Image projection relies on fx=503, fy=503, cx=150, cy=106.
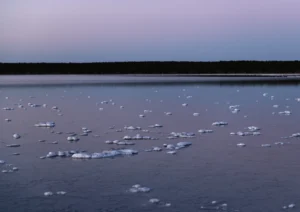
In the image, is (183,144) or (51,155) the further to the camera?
(183,144)

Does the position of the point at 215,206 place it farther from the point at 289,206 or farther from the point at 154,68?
the point at 154,68

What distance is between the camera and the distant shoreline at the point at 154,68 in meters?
84.4

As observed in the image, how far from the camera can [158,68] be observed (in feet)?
314

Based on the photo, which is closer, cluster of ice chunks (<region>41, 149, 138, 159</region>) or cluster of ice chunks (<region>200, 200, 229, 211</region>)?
cluster of ice chunks (<region>200, 200, 229, 211</region>)

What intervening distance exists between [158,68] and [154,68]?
1.37 metres

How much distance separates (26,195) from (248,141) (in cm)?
499

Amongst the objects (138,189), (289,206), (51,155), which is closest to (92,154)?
(51,155)

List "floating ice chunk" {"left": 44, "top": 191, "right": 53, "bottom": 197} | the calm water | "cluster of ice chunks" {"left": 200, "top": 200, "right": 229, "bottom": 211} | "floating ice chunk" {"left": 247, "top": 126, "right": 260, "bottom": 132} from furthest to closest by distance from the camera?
"floating ice chunk" {"left": 247, "top": 126, "right": 260, "bottom": 132} < "floating ice chunk" {"left": 44, "top": 191, "right": 53, "bottom": 197} < the calm water < "cluster of ice chunks" {"left": 200, "top": 200, "right": 229, "bottom": 211}

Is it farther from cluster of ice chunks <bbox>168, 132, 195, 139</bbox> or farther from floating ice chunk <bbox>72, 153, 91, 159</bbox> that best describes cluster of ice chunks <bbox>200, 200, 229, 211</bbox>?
cluster of ice chunks <bbox>168, 132, 195, 139</bbox>

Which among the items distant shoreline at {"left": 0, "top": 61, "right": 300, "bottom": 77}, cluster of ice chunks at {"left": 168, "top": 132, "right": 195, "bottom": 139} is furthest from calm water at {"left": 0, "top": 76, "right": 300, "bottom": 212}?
distant shoreline at {"left": 0, "top": 61, "right": 300, "bottom": 77}

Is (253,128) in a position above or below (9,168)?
above

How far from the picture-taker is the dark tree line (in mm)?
84562

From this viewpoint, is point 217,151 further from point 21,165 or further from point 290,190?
point 21,165

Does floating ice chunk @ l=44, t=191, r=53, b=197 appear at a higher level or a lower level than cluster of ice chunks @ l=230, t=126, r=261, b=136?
lower
